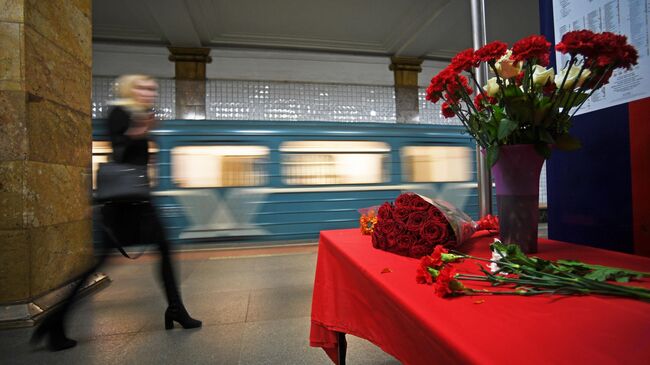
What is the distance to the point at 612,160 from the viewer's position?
1.00 meters

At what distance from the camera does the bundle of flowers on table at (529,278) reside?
53cm

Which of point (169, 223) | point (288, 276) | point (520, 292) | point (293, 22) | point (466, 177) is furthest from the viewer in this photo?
point (293, 22)

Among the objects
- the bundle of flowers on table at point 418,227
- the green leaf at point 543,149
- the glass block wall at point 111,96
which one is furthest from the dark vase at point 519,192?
the glass block wall at point 111,96

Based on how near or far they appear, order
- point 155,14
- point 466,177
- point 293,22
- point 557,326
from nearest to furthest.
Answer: point 557,326 < point 466,177 < point 155,14 < point 293,22

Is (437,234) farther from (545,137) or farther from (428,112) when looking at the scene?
(428,112)

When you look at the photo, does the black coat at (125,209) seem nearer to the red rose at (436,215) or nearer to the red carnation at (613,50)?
the red rose at (436,215)

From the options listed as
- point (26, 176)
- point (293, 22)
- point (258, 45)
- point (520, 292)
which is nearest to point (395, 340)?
point (520, 292)

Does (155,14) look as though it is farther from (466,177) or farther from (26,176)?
(466,177)

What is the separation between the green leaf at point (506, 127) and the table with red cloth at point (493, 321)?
0.99ft

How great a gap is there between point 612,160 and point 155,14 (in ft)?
20.5

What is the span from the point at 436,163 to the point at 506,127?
166 inches

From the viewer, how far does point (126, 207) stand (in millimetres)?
1728

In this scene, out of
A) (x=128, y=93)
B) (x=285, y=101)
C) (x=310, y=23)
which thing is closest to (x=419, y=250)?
(x=128, y=93)

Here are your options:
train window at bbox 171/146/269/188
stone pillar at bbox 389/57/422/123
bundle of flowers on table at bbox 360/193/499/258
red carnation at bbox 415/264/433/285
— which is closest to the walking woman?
bundle of flowers on table at bbox 360/193/499/258
